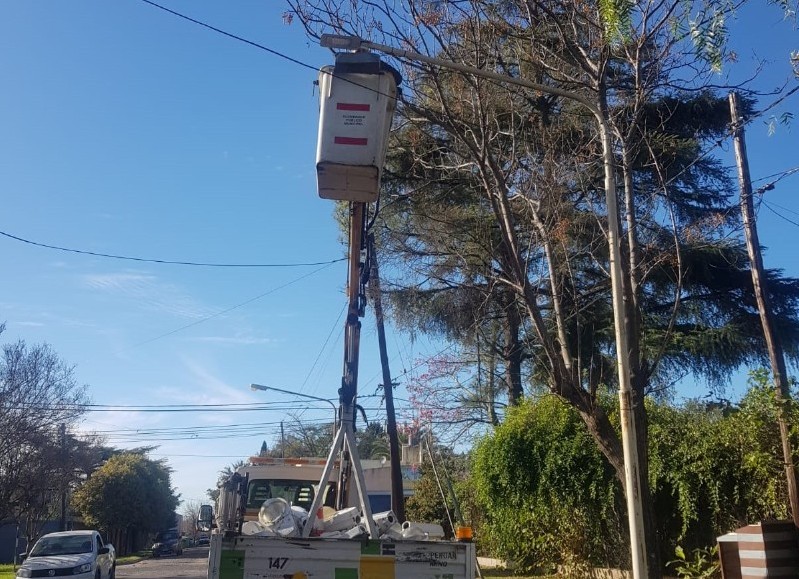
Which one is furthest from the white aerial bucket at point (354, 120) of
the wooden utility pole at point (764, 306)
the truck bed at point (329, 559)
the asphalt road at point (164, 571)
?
the asphalt road at point (164, 571)

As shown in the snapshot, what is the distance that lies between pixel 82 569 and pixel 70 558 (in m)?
0.50


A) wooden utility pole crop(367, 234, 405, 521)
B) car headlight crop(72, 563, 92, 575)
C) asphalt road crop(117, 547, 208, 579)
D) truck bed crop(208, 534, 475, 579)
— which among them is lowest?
asphalt road crop(117, 547, 208, 579)

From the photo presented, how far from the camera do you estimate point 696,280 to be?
71.9 feet

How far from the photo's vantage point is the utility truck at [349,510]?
7.05 meters

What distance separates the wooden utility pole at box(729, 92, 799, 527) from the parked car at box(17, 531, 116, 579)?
1675 cm

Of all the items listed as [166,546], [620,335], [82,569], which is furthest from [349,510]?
[166,546]

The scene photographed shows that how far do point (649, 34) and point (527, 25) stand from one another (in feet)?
6.67

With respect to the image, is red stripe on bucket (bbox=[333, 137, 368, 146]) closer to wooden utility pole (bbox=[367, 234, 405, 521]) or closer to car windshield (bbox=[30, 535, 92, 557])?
wooden utility pole (bbox=[367, 234, 405, 521])

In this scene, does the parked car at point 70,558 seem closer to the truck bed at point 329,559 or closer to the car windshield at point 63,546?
the car windshield at point 63,546

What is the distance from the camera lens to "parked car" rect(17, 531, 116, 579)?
2008cm

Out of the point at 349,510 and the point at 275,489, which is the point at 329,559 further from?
the point at 275,489

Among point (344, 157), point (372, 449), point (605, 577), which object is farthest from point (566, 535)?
point (372, 449)

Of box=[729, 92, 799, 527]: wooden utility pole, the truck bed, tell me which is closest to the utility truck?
the truck bed

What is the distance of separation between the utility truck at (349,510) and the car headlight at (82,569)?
9278 mm
